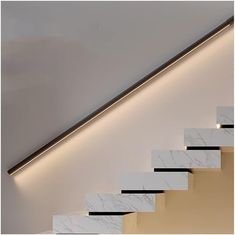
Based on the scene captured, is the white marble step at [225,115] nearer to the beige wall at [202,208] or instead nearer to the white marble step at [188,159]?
the white marble step at [188,159]

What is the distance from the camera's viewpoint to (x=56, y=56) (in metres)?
6.80

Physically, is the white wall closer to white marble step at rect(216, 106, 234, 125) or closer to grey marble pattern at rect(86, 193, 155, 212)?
white marble step at rect(216, 106, 234, 125)

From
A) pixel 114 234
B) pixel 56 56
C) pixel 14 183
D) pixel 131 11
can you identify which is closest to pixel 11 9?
pixel 56 56

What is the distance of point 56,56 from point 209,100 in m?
1.50

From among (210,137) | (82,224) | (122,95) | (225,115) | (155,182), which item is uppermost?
(122,95)

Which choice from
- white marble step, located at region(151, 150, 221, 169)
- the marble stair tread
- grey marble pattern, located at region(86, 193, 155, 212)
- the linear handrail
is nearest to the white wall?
the linear handrail

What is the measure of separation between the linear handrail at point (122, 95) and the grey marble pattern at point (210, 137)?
1.01 m

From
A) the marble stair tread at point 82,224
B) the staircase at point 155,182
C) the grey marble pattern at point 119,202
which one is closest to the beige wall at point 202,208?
the staircase at point 155,182

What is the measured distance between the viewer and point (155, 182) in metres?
5.54

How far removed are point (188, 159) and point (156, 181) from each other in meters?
0.31

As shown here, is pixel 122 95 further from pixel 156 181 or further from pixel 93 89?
pixel 156 181

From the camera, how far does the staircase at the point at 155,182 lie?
533cm

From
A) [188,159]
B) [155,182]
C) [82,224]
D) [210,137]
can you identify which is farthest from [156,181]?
[82,224]

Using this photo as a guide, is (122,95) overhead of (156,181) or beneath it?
overhead
